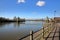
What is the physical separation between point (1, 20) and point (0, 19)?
15.1 feet

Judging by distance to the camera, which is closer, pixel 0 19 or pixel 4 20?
pixel 0 19

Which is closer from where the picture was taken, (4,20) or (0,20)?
(0,20)

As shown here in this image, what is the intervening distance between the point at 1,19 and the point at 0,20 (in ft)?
19.8

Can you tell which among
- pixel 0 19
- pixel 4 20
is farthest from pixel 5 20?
pixel 0 19

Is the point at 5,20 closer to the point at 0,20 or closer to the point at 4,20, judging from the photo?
the point at 4,20

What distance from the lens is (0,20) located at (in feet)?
540

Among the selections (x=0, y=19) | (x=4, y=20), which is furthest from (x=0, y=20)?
(x=4, y=20)

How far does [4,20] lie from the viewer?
7052 inches

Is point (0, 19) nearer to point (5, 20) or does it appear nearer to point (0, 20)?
point (0, 20)

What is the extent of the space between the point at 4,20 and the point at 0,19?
1359 centimetres

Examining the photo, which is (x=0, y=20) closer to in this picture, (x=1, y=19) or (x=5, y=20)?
(x=1, y=19)

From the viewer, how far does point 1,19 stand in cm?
17038

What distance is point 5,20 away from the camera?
7136 inches

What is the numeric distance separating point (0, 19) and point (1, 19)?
14.8 ft
